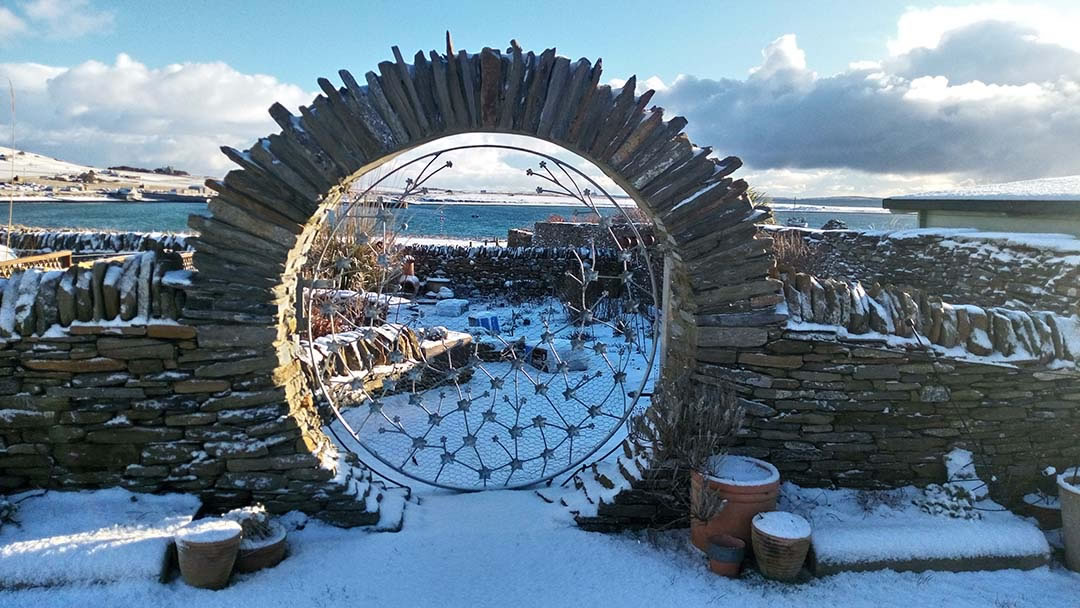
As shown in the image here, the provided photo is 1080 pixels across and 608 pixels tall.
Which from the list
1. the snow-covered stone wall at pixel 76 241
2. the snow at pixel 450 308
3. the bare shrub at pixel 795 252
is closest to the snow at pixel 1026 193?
the bare shrub at pixel 795 252

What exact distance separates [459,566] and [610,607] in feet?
→ 2.94

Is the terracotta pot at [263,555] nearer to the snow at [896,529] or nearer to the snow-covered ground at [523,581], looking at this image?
the snow-covered ground at [523,581]

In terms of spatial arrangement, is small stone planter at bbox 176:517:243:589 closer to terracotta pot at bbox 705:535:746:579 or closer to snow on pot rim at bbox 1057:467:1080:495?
terracotta pot at bbox 705:535:746:579

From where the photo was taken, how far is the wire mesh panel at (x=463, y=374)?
4.54 metres

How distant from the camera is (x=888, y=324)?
4168mm

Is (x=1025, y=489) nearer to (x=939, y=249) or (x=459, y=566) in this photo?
(x=459, y=566)

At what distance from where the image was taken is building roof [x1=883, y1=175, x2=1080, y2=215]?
26.8 feet

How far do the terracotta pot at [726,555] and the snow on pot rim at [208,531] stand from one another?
256cm

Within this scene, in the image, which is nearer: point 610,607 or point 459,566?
point 610,607

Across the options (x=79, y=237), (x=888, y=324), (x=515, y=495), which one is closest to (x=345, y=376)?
(x=515, y=495)

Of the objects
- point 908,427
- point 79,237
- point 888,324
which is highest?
point 79,237

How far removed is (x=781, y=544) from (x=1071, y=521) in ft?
6.15

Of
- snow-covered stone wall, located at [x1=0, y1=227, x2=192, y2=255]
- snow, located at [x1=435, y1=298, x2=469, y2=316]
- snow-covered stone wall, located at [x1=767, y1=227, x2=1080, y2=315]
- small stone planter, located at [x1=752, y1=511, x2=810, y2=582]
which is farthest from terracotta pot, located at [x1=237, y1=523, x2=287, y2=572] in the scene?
snow-covered stone wall, located at [x1=0, y1=227, x2=192, y2=255]

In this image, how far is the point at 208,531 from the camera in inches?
131
